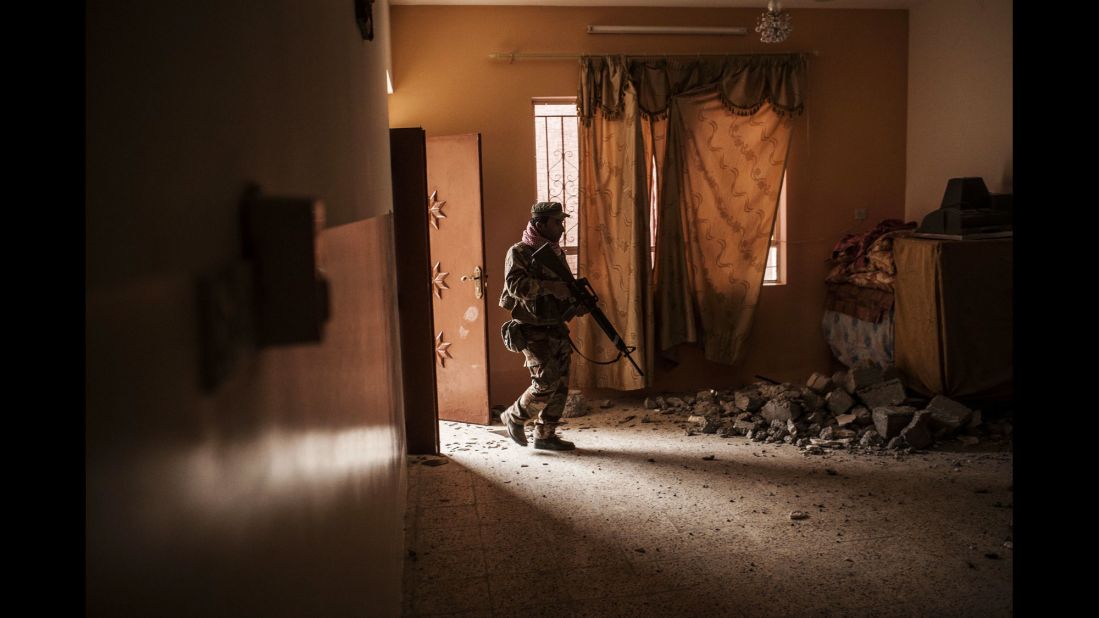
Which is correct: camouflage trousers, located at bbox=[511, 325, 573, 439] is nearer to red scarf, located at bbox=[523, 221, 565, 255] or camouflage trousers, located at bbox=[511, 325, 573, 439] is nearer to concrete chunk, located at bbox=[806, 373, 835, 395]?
red scarf, located at bbox=[523, 221, 565, 255]

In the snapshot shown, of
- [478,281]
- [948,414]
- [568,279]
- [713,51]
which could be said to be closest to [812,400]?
[948,414]

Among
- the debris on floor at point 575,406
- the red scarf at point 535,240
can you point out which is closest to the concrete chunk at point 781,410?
the debris on floor at point 575,406

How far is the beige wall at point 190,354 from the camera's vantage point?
0.39 metres

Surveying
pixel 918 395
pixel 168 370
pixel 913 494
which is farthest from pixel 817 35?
pixel 168 370

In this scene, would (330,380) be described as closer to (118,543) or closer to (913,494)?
(118,543)

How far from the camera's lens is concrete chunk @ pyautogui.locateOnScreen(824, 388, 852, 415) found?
5559 mm

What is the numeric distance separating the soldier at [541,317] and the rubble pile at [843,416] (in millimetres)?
1014

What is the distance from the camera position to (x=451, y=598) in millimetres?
3279

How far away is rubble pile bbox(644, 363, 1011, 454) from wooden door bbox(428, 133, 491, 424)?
1.41 meters

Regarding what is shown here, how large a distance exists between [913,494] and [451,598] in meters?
2.42

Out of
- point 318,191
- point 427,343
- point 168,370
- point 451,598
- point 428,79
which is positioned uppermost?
point 428,79

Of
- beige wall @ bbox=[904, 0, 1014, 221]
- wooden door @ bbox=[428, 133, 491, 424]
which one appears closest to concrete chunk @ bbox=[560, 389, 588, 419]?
wooden door @ bbox=[428, 133, 491, 424]

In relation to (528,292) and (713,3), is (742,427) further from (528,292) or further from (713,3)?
(713,3)

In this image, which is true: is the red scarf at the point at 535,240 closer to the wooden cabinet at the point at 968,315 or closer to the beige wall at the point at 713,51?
the beige wall at the point at 713,51
